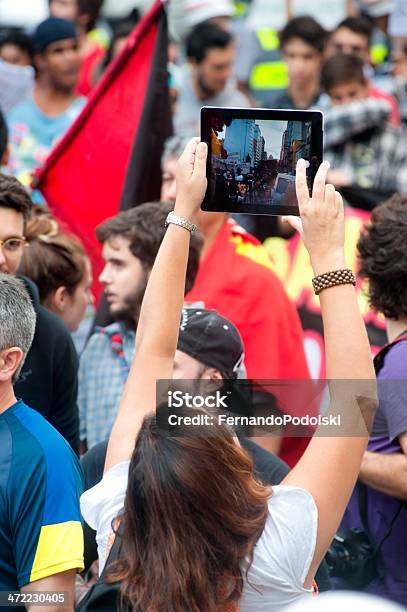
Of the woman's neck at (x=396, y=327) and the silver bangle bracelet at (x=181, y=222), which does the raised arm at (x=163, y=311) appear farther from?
the woman's neck at (x=396, y=327)

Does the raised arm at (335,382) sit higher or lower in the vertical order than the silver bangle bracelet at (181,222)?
lower

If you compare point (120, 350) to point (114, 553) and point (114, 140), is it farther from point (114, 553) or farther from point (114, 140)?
point (114, 553)

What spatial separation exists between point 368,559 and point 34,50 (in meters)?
5.50

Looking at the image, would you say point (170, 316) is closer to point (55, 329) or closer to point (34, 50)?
point (55, 329)

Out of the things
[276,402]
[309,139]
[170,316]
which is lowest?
[276,402]

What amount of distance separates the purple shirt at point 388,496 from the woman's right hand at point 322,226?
79 cm

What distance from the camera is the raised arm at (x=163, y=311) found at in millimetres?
2422

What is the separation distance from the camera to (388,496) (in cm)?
310

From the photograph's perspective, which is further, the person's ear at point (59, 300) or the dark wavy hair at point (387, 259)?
the person's ear at point (59, 300)

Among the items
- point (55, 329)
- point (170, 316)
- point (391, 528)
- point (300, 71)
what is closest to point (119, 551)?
point (170, 316)

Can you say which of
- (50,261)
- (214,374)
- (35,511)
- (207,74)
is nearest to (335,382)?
(35,511)

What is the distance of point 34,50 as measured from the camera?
25.0 ft

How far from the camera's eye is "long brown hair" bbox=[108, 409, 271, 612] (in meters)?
2.07

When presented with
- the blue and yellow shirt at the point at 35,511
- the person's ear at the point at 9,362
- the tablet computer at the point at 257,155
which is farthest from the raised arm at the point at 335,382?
the person's ear at the point at 9,362
